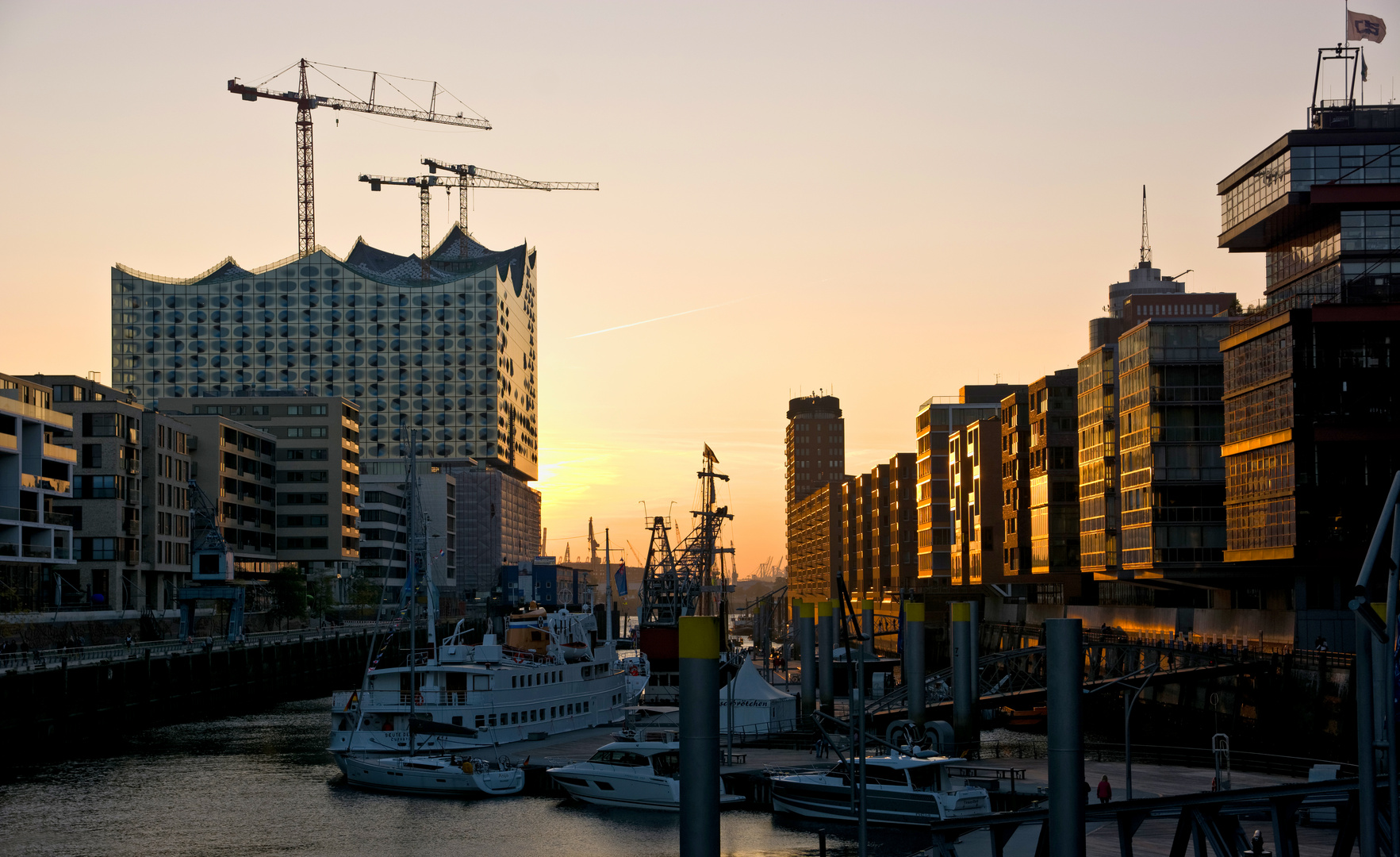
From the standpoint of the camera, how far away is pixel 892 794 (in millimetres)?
53312

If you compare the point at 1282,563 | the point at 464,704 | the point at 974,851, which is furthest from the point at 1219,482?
the point at 974,851

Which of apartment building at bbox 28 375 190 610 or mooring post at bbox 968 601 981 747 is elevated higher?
apartment building at bbox 28 375 190 610

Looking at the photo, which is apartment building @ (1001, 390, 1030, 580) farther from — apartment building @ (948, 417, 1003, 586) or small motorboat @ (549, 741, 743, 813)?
small motorboat @ (549, 741, 743, 813)

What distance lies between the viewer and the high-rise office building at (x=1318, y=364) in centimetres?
8406

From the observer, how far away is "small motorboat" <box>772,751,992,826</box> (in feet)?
173

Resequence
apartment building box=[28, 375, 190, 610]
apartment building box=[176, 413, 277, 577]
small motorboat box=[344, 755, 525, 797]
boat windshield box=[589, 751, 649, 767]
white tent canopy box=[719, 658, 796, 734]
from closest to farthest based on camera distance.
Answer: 1. boat windshield box=[589, 751, 649, 767]
2. small motorboat box=[344, 755, 525, 797]
3. white tent canopy box=[719, 658, 796, 734]
4. apartment building box=[28, 375, 190, 610]
5. apartment building box=[176, 413, 277, 577]

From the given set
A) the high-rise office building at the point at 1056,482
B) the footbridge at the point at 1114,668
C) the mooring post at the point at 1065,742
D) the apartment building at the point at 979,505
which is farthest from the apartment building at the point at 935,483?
the mooring post at the point at 1065,742

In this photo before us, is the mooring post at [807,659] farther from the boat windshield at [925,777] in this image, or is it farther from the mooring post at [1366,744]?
the mooring post at [1366,744]

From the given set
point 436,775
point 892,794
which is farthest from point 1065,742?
point 436,775

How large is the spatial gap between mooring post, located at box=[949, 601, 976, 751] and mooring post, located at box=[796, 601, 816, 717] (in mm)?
10153

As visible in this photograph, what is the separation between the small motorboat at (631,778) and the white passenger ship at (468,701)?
12360 mm

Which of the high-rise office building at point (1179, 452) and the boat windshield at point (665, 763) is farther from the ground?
the high-rise office building at point (1179, 452)

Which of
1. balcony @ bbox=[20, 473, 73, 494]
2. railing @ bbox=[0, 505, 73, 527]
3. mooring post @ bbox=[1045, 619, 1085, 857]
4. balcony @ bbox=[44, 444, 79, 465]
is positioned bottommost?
mooring post @ bbox=[1045, 619, 1085, 857]

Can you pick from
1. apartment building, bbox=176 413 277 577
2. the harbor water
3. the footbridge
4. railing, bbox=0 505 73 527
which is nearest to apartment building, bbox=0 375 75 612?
railing, bbox=0 505 73 527
